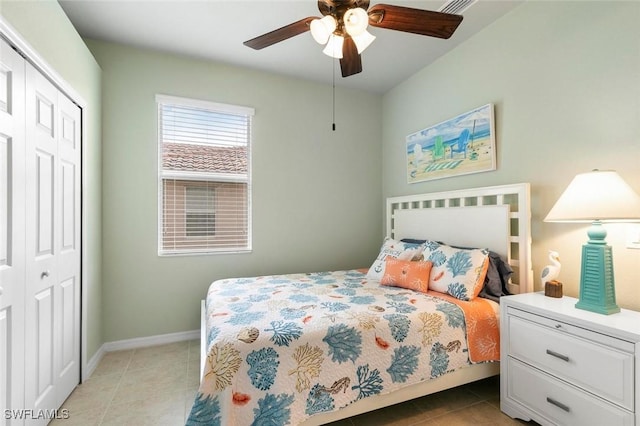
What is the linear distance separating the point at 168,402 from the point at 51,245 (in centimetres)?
125

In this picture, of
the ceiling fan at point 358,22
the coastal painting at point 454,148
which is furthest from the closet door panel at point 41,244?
the coastal painting at point 454,148

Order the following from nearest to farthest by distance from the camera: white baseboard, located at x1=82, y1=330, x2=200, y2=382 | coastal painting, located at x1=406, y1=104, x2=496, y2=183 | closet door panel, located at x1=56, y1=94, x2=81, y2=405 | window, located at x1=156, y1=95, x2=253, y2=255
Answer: closet door panel, located at x1=56, y1=94, x2=81, y2=405 < coastal painting, located at x1=406, y1=104, x2=496, y2=183 < white baseboard, located at x1=82, y1=330, x2=200, y2=382 < window, located at x1=156, y1=95, x2=253, y2=255

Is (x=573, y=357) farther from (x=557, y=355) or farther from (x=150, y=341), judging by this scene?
(x=150, y=341)

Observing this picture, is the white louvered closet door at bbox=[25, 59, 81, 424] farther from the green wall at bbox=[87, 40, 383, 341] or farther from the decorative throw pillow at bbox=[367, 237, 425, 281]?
the decorative throw pillow at bbox=[367, 237, 425, 281]

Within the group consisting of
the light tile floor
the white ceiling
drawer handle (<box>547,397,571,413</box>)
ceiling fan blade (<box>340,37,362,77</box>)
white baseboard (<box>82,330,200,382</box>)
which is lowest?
the light tile floor

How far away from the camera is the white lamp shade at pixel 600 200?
1478mm

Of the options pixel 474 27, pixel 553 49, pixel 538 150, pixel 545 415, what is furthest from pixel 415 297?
pixel 474 27

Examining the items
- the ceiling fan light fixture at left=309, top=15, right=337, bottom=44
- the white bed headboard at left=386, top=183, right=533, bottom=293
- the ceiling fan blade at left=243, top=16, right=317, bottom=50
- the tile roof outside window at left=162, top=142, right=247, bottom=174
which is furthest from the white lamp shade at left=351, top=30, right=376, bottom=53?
the tile roof outside window at left=162, top=142, right=247, bottom=174

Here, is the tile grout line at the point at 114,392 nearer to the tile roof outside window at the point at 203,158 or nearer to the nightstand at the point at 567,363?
the tile roof outside window at the point at 203,158

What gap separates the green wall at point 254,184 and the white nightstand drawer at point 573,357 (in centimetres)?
208

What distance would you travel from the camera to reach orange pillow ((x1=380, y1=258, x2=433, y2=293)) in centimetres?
225

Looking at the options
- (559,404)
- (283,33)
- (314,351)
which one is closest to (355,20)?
(283,33)

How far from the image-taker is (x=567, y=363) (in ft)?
5.05

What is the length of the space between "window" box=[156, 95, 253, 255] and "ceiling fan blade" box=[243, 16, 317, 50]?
146cm
